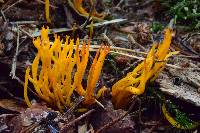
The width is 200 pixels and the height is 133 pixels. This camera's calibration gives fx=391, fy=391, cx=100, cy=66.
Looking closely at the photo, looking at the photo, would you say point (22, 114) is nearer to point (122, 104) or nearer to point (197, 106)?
point (122, 104)

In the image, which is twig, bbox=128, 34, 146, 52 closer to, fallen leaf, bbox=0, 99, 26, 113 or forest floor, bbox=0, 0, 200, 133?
forest floor, bbox=0, 0, 200, 133

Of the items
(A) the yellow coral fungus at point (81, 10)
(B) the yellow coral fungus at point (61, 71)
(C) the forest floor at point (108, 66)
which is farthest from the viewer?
(A) the yellow coral fungus at point (81, 10)

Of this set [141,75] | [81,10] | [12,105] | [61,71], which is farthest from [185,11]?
[12,105]

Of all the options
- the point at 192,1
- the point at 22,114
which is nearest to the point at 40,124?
the point at 22,114

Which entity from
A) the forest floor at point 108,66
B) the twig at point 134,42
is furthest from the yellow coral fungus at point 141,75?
the twig at point 134,42

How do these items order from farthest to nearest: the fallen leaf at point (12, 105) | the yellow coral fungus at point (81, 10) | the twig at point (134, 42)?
the yellow coral fungus at point (81, 10) → the twig at point (134, 42) → the fallen leaf at point (12, 105)

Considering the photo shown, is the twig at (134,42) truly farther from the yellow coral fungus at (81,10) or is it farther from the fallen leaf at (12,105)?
the fallen leaf at (12,105)

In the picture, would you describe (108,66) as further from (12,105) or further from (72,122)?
(12,105)

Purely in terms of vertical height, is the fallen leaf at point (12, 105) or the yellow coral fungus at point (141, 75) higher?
the yellow coral fungus at point (141, 75)
